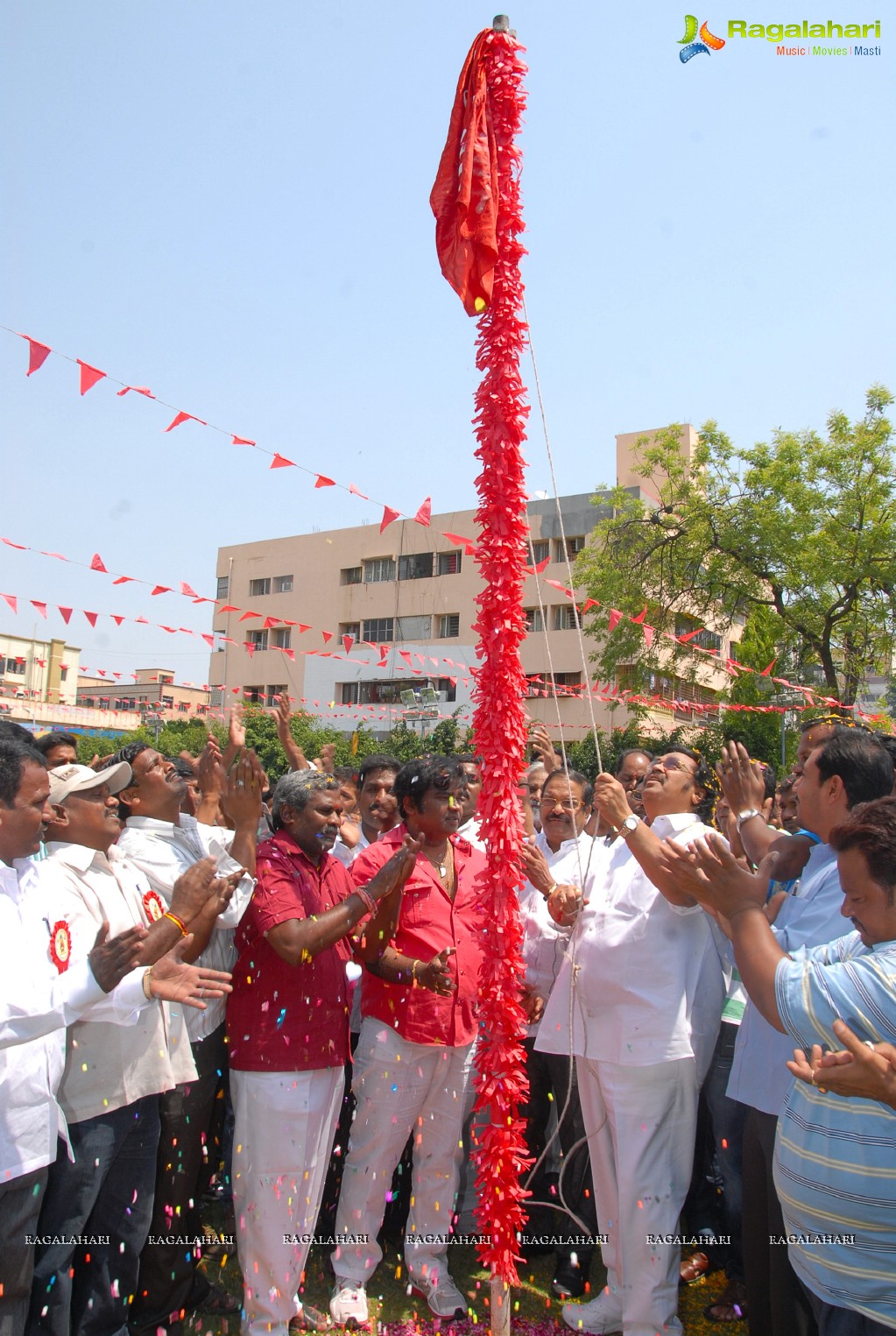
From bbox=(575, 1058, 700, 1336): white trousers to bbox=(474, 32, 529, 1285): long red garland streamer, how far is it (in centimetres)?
49

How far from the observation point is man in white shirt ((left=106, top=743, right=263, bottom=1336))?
3.52m

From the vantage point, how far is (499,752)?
345 cm

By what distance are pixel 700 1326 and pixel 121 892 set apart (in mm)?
2748

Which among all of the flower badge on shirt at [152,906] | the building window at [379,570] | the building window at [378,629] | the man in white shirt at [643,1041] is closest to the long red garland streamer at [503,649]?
the man in white shirt at [643,1041]

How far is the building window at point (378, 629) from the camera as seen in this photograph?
36812 millimetres

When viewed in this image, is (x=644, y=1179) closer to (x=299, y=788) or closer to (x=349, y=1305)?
(x=349, y=1305)

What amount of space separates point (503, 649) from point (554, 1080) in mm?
2394

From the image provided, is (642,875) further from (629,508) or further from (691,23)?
(629,508)

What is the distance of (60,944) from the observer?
3023 mm

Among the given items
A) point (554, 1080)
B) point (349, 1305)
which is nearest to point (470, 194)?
point (554, 1080)

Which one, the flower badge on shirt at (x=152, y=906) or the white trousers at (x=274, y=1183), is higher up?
the flower badge on shirt at (x=152, y=906)

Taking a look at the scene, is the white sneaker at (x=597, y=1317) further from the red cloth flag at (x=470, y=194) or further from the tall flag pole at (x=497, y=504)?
the red cloth flag at (x=470, y=194)

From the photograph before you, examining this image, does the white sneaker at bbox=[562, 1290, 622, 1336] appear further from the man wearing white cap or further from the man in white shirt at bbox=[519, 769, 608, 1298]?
the man wearing white cap

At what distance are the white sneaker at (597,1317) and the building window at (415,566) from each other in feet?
106
